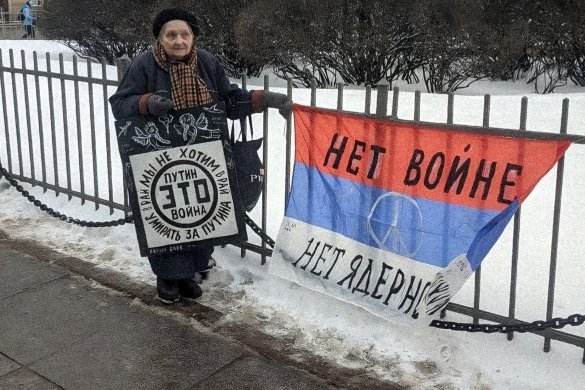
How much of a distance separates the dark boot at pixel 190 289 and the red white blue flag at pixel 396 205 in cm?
49

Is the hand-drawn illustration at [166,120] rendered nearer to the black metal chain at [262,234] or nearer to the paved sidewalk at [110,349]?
the black metal chain at [262,234]

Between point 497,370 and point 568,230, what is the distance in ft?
7.21

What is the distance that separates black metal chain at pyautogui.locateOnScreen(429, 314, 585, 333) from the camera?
348cm

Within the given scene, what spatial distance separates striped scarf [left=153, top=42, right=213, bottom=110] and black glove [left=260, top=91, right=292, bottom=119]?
0.38 metres

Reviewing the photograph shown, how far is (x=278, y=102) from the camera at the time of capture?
179 inches

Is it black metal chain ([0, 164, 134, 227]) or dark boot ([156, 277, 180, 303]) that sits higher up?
black metal chain ([0, 164, 134, 227])

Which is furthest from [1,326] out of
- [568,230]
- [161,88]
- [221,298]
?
[568,230]

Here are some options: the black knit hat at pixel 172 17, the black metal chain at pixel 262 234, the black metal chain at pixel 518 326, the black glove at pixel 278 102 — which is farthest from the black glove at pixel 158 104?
the black metal chain at pixel 518 326

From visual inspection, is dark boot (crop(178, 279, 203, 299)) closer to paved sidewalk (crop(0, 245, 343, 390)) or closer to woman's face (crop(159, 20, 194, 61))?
paved sidewalk (crop(0, 245, 343, 390))

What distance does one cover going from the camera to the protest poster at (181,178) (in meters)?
4.43

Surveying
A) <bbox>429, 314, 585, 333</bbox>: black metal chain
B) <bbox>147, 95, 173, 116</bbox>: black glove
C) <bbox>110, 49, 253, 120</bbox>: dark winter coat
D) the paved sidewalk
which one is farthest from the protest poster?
<bbox>429, 314, 585, 333</bbox>: black metal chain

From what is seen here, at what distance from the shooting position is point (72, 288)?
15.6 feet

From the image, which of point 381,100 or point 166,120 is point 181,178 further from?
point 381,100

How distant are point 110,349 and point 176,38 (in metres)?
1.81
